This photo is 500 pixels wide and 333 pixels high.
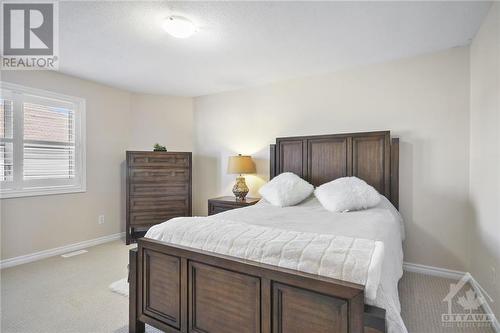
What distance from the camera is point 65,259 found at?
3348 mm

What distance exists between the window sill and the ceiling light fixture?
2.69m

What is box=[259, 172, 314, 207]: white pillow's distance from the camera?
2951 mm

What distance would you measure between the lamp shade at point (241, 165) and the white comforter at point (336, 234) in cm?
112

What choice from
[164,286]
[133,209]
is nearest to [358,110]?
[164,286]

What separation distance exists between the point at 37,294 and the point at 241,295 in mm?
2220

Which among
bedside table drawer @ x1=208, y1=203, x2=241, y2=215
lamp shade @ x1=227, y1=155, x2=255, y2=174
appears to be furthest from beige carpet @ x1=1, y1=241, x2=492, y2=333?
lamp shade @ x1=227, y1=155, x2=255, y2=174

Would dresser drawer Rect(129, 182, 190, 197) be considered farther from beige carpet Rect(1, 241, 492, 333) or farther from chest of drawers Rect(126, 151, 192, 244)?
beige carpet Rect(1, 241, 492, 333)

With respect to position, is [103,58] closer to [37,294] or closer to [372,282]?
[37,294]

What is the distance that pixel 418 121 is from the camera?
2973 millimetres

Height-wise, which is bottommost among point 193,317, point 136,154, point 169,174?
point 193,317

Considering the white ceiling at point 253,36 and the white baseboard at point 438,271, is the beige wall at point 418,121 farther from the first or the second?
the white ceiling at point 253,36

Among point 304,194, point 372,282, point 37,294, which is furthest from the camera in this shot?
point 304,194

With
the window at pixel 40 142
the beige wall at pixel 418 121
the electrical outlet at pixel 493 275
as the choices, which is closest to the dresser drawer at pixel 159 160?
the window at pixel 40 142

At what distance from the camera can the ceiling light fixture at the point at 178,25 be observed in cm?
219
